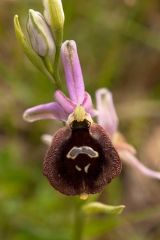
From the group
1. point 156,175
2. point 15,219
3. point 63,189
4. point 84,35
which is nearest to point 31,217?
point 15,219

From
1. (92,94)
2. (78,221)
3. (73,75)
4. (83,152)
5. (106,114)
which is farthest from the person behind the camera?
(92,94)

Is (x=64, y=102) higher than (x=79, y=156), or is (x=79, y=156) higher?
(x=64, y=102)

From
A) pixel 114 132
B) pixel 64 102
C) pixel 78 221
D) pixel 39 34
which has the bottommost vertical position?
pixel 78 221

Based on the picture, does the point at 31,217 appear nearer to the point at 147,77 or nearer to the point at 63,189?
the point at 63,189

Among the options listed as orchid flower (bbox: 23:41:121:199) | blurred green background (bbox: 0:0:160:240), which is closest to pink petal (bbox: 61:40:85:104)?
orchid flower (bbox: 23:41:121:199)

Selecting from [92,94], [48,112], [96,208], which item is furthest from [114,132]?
[92,94]

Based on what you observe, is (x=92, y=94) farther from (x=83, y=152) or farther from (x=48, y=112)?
(x=83, y=152)
